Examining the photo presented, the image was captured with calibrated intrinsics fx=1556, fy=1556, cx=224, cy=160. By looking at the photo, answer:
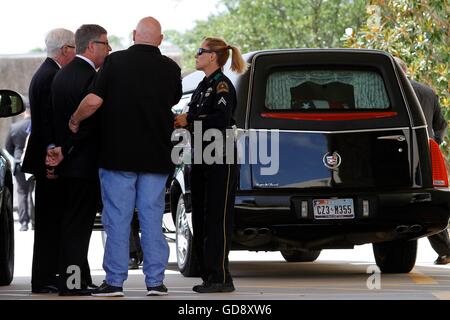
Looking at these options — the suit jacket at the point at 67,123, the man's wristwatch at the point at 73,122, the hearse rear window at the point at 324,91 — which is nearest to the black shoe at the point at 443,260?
the hearse rear window at the point at 324,91

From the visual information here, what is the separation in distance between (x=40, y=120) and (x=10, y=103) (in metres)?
0.45

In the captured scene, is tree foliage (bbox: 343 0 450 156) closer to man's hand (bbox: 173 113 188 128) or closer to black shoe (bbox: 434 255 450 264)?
black shoe (bbox: 434 255 450 264)

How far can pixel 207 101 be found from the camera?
38.7ft

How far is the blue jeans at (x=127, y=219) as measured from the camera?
439 inches

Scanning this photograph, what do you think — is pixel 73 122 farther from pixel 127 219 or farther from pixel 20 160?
pixel 20 160

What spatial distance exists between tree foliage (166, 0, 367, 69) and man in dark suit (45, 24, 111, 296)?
40.5 metres

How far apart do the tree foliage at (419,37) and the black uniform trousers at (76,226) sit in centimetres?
1124

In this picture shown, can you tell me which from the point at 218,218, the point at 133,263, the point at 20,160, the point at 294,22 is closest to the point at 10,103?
the point at 218,218

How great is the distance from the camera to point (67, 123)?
11.5m

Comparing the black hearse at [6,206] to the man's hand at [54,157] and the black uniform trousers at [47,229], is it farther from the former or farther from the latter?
the man's hand at [54,157]

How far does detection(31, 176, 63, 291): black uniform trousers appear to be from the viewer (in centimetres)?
1193

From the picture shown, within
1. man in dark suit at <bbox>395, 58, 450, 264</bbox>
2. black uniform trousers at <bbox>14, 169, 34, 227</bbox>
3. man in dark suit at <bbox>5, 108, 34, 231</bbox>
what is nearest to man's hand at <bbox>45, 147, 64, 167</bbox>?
man in dark suit at <bbox>395, 58, 450, 264</bbox>
